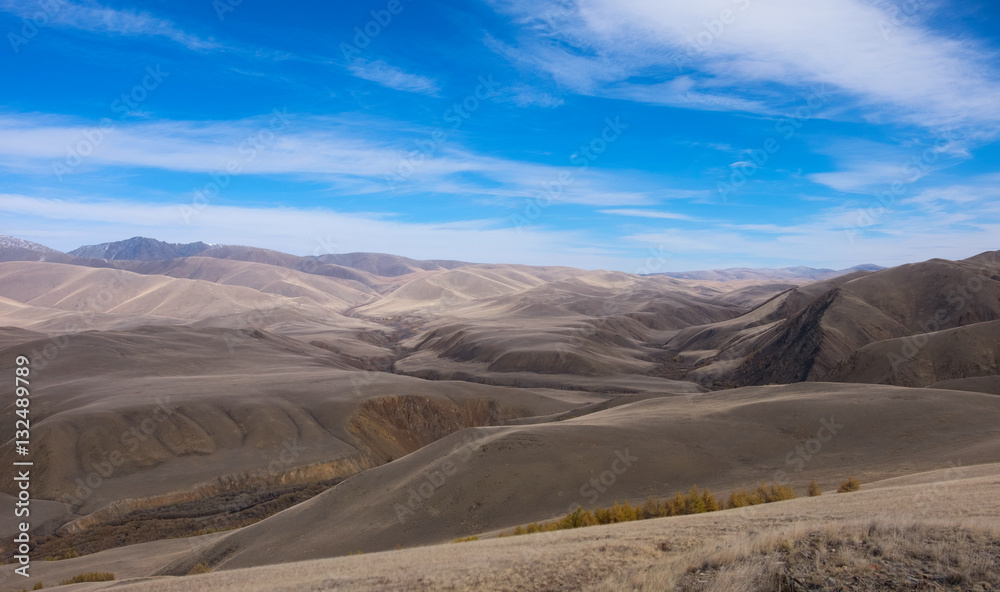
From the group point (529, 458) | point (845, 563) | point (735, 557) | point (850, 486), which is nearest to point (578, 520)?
point (529, 458)

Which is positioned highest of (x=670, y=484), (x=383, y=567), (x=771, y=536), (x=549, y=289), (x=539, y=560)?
(x=549, y=289)

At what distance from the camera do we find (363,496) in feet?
79.3

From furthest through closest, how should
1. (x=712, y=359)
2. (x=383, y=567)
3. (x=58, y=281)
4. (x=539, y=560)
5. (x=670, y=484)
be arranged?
(x=58, y=281)
(x=712, y=359)
(x=670, y=484)
(x=383, y=567)
(x=539, y=560)

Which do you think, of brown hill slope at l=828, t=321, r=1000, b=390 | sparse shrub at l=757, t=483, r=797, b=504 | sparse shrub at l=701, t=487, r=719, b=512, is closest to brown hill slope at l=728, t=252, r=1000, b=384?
brown hill slope at l=828, t=321, r=1000, b=390

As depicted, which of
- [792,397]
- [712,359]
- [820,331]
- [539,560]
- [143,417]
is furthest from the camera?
[712,359]

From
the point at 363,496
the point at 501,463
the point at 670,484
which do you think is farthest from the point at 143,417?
the point at 670,484

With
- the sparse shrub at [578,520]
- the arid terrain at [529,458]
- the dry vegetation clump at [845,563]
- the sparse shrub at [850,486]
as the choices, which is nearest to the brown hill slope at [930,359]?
the arid terrain at [529,458]

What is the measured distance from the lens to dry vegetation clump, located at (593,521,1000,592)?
21.0 ft

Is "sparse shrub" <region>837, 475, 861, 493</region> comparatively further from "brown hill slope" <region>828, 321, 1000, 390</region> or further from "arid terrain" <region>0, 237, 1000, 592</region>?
"brown hill slope" <region>828, 321, 1000, 390</region>

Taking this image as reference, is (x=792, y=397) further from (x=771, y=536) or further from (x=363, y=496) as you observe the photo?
(x=771, y=536)

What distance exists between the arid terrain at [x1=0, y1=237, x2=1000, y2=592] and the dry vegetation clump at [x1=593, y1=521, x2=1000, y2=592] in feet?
0.12

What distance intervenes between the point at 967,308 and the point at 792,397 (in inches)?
2050

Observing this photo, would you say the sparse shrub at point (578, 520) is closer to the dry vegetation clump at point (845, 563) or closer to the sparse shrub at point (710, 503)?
the sparse shrub at point (710, 503)

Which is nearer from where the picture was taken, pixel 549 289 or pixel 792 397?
pixel 792 397
